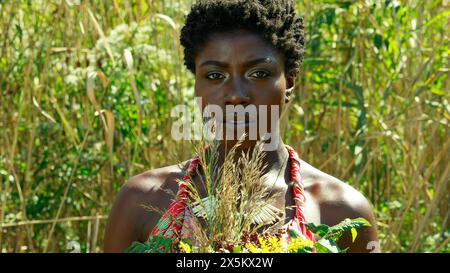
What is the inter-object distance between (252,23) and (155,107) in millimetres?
1122

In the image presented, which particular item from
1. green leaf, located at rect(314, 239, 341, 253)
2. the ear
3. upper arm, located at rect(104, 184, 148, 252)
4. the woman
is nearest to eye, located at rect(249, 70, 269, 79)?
the woman

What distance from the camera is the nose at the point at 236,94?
5.75 feet

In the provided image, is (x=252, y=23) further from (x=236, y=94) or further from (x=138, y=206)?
(x=138, y=206)

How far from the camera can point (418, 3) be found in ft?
8.91

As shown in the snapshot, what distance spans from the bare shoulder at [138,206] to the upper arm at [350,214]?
33 cm

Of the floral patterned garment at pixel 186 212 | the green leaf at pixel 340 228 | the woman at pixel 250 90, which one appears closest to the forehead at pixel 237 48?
the woman at pixel 250 90

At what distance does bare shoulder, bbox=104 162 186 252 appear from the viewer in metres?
1.93

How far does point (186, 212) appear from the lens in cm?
171

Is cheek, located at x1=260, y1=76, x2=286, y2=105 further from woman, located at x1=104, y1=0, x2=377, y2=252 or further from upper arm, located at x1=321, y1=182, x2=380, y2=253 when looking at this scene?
upper arm, located at x1=321, y1=182, x2=380, y2=253

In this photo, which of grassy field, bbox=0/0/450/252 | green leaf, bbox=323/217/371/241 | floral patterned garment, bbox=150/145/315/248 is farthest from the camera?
grassy field, bbox=0/0/450/252

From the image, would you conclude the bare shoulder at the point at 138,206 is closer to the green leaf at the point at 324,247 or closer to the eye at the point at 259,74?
the eye at the point at 259,74
